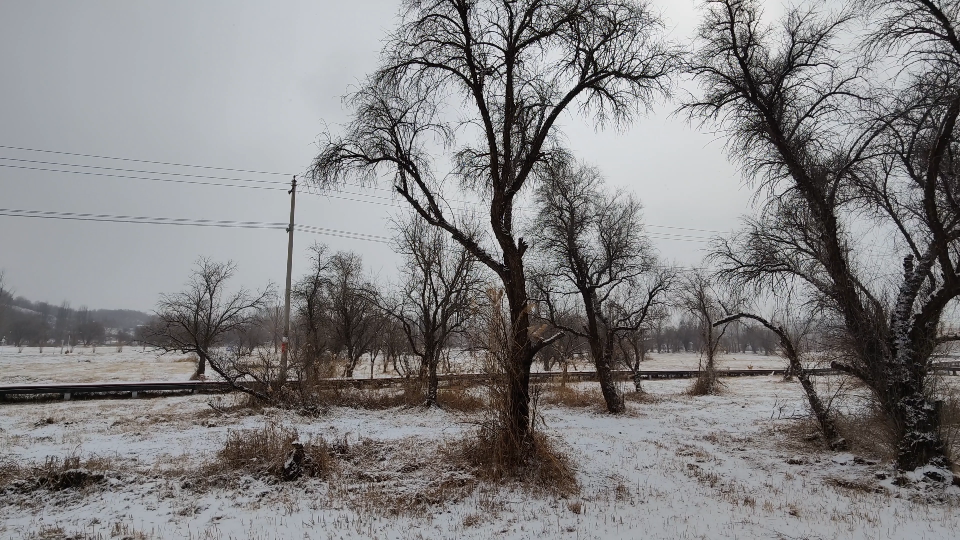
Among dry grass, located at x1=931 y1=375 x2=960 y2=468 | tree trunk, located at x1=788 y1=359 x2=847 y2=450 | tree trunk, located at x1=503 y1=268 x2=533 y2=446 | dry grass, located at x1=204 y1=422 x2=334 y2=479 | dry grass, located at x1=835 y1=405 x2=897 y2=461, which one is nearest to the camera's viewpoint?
dry grass, located at x1=204 y1=422 x2=334 y2=479

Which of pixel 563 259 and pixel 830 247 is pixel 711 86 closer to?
pixel 830 247

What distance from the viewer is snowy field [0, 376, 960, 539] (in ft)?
18.8

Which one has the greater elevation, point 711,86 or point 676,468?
point 711,86

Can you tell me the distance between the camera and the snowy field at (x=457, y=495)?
18.8 ft

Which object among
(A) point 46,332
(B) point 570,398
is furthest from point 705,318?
(A) point 46,332

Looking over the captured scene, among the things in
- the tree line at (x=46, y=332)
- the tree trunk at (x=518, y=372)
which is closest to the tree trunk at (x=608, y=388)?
the tree trunk at (x=518, y=372)

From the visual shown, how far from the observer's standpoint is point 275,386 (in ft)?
51.5

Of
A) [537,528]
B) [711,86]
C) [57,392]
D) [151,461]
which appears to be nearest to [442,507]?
[537,528]

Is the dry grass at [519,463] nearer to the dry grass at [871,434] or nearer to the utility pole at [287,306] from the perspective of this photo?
the dry grass at [871,434]

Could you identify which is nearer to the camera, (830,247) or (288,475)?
(288,475)

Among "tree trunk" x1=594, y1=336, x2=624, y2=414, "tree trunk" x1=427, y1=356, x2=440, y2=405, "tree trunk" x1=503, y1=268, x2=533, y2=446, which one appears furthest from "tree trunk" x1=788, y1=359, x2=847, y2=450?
"tree trunk" x1=427, y1=356, x2=440, y2=405

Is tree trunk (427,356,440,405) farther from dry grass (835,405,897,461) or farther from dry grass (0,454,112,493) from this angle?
dry grass (835,405,897,461)

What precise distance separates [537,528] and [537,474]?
1.85 m

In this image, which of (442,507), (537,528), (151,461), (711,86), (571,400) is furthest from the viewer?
(571,400)
